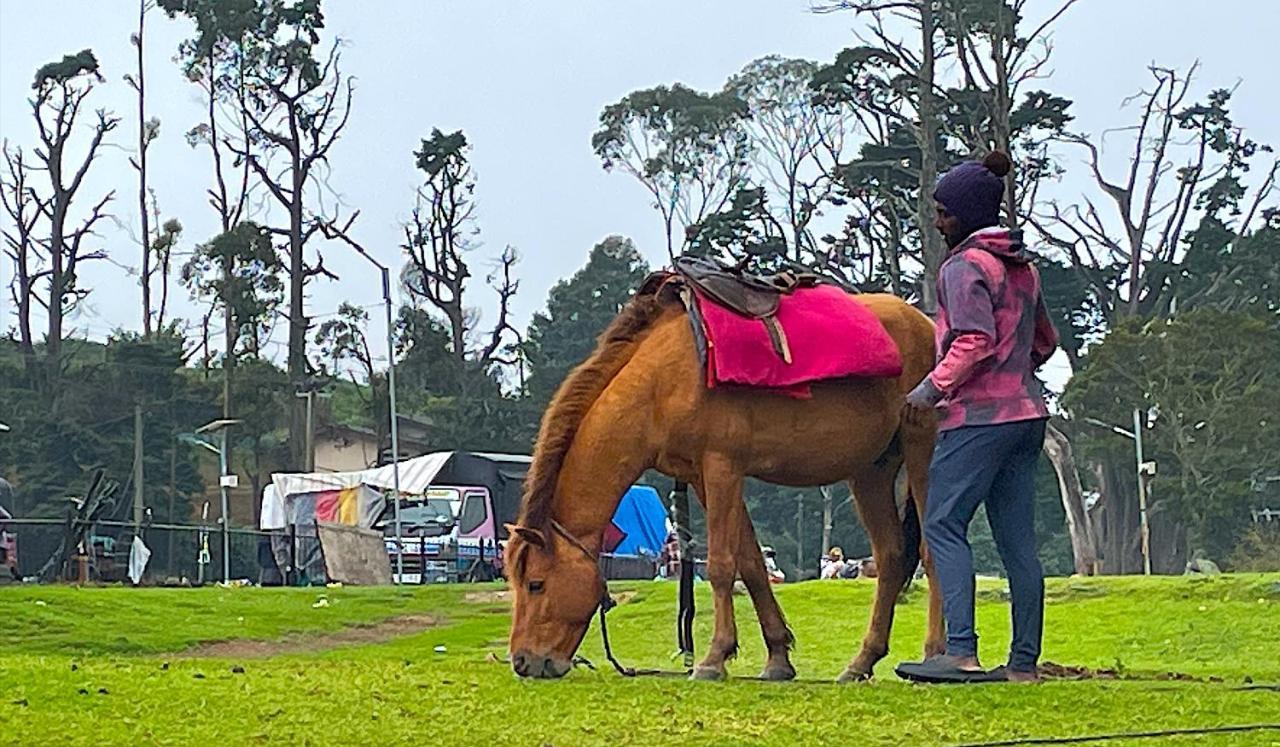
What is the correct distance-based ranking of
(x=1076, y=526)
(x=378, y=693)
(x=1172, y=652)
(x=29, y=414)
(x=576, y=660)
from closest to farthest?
1. (x=378, y=693)
2. (x=576, y=660)
3. (x=1172, y=652)
4. (x=1076, y=526)
5. (x=29, y=414)

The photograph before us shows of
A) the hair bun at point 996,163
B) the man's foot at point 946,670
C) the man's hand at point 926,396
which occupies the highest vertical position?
the hair bun at point 996,163

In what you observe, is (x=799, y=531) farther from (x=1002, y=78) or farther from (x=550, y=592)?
(x=550, y=592)

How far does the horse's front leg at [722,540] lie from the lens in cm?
684

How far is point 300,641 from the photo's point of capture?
13.2m

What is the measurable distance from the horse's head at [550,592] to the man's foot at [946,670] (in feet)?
4.18

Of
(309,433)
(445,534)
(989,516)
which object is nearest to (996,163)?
(989,516)

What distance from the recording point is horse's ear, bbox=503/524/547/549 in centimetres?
675

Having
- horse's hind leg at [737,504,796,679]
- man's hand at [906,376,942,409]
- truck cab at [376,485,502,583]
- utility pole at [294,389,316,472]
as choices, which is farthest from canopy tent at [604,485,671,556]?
man's hand at [906,376,942,409]

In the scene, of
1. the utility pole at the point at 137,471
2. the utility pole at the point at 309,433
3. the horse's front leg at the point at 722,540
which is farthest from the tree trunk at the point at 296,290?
the horse's front leg at the point at 722,540

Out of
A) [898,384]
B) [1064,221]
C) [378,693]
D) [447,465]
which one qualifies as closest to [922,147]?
[1064,221]

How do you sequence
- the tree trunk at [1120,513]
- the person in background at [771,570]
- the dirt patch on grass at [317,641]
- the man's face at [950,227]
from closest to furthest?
the man's face at [950,227] < the person in background at [771,570] < the dirt patch on grass at [317,641] < the tree trunk at [1120,513]

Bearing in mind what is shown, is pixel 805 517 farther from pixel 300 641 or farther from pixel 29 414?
pixel 300 641

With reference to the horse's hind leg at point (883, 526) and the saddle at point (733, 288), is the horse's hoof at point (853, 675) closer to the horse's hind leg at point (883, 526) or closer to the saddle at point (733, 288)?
the horse's hind leg at point (883, 526)

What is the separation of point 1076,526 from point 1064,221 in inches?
307
